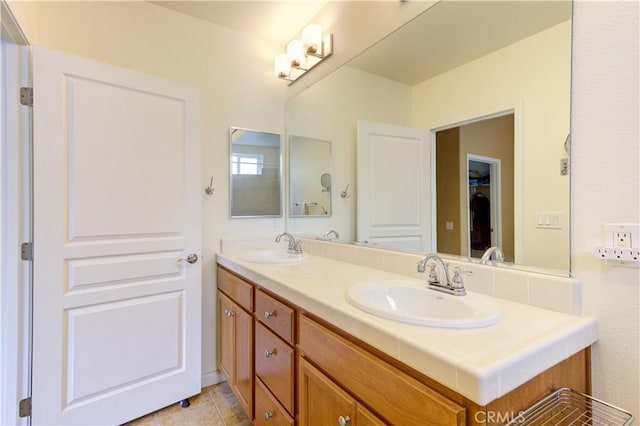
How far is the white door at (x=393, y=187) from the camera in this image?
1.49 meters

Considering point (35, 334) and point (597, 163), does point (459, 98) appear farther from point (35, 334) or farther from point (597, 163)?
point (35, 334)

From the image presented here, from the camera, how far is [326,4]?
6.47ft

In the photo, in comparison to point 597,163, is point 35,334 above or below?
below

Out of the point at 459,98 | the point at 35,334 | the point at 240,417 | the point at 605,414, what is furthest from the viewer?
the point at 240,417

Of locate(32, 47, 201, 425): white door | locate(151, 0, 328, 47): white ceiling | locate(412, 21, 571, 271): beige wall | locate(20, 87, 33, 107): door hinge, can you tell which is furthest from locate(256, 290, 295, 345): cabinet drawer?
locate(151, 0, 328, 47): white ceiling

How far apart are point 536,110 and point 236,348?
1808mm

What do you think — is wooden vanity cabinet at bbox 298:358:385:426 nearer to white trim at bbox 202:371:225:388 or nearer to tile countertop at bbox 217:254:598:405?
tile countertop at bbox 217:254:598:405

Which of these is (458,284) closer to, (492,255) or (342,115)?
(492,255)

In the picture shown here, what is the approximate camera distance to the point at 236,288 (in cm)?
Answer: 175

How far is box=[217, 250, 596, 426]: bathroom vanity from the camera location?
0.63 meters

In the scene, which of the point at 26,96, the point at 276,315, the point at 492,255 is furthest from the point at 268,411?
the point at 26,96

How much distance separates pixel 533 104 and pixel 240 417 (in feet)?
6.85

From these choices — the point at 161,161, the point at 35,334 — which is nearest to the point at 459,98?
the point at 161,161

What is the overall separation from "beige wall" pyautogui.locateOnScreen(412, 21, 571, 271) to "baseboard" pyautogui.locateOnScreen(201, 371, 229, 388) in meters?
2.00
